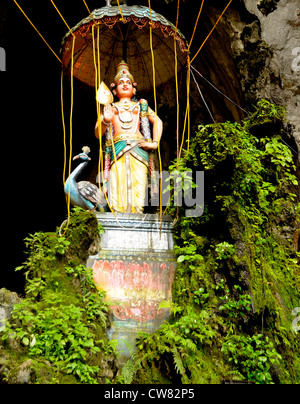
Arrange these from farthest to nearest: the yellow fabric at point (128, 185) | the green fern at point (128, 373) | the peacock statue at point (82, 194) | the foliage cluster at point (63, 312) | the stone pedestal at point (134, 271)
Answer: the yellow fabric at point (128, 185) → the peacock statue at point (82, 194) → the stone pedestal at point (134, 271) → the green fern at point (128, 373) → the foliage cluster at point (63, 312)

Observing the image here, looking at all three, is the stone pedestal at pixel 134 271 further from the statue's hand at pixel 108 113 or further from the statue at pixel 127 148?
the statue's hand at pixel 108 113

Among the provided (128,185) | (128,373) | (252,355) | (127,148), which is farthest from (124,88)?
(252,355)

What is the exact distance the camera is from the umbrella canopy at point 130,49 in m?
5.99

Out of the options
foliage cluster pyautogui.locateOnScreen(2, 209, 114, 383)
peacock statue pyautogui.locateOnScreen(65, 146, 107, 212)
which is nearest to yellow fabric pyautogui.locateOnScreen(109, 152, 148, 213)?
peacock statue pyautogui.locateOnScreen(65, 146, 107, 212)

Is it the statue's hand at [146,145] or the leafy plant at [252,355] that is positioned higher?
the statue's hand at [146,145]

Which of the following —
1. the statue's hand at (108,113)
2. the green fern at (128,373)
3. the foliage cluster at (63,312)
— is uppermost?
the statue's hand at (108,113)

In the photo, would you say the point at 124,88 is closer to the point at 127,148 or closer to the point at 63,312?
the point at 127,148

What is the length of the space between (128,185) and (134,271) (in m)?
1.77

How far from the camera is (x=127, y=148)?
6.01m

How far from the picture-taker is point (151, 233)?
15.9 feet

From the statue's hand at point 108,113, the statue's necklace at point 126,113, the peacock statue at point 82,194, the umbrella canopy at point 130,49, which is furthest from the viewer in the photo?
the statue's necklace at point 126,113

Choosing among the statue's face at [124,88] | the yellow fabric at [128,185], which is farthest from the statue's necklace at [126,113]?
the yellow fabric at [128,185]

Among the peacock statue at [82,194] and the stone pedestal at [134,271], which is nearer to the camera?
the stone pedestal at [134,271]
